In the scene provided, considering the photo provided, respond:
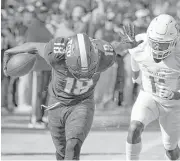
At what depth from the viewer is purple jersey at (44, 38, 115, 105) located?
17.0ft

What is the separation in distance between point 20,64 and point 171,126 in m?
1.82

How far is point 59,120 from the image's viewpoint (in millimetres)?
5434

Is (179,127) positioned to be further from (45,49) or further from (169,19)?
(45,49)

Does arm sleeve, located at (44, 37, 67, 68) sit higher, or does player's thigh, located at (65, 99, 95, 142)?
arm sleeve, located at (44, 37, 67, 68)

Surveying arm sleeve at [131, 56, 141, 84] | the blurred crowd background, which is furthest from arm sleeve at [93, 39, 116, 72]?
the blurred crowd background

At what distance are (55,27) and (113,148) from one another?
3755 millimetres

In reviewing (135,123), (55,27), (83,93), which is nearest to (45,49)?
(83,93)

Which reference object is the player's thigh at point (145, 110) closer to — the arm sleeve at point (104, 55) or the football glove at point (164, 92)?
the football glove at point (164, 92)

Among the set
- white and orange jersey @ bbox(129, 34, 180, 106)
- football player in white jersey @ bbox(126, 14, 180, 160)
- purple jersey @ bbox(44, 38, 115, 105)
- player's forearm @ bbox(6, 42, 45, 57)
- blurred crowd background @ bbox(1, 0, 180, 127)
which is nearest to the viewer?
purple jersey @ bbox(44, 38, 115, 105)

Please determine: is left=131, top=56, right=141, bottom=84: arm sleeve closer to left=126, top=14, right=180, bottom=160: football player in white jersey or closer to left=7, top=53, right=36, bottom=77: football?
left=126, top=14, right=180, bottom=160: football player in white jersey

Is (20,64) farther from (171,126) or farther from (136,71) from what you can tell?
(171,126)

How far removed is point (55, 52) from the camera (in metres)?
5.15

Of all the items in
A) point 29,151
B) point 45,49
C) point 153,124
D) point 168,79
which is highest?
point 45,49

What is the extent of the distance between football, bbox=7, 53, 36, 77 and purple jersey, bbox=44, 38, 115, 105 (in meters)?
0.40
